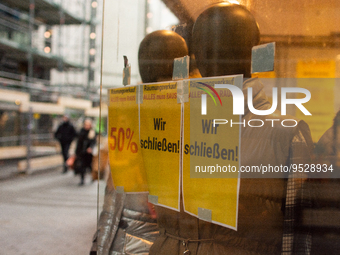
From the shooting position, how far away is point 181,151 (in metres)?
1.53

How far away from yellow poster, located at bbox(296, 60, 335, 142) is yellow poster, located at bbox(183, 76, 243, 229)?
0.30m

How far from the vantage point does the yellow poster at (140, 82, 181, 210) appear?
5.15 feet

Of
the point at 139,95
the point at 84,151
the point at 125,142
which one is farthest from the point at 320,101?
the point at 84,151

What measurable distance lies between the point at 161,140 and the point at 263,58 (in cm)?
71

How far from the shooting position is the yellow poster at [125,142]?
183 centimetres

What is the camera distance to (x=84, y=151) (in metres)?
6.57

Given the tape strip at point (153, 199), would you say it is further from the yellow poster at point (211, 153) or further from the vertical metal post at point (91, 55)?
the vertical metal post at point (91, 55)

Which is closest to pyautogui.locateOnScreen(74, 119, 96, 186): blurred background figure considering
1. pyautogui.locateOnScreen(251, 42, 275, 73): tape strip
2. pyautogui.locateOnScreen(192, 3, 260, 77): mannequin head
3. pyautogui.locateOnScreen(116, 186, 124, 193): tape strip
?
pyautogui.locateOnScreen(116, 186, 124, 193): tape strip

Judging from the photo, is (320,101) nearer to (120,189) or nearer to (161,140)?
(161,140)

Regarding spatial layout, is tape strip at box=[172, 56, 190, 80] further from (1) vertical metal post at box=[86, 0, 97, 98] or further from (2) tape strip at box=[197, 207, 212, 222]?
(1) vertical metal post at box=[86, 0, 97, 98]

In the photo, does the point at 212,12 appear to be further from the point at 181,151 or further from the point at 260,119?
the point at 181,151

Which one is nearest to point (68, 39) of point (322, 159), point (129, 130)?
point (129, 130)

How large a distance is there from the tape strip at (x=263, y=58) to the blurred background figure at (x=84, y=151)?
227 inches

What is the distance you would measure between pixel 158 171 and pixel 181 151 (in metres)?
0.24
